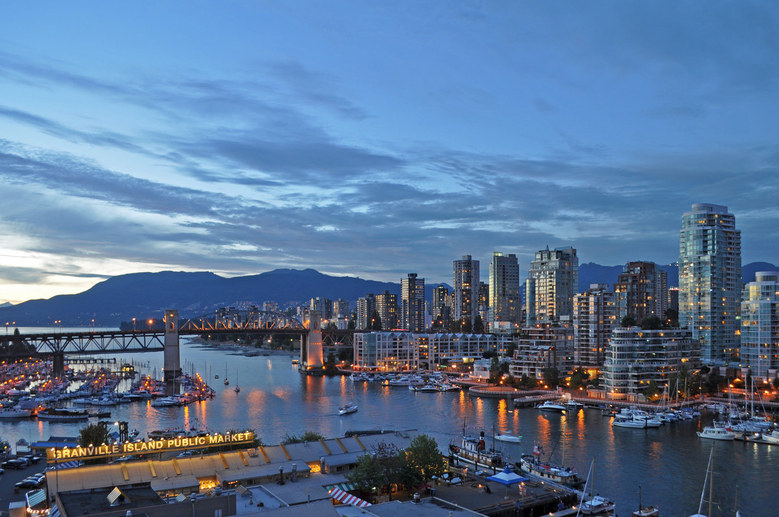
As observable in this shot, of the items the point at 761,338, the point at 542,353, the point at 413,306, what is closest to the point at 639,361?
the point at 542,353

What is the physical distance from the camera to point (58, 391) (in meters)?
52.0

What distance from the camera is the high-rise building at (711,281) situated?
65.0 m

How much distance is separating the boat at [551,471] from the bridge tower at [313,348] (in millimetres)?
49448

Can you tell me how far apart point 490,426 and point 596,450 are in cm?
742

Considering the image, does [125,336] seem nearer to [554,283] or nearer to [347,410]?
[347,410]

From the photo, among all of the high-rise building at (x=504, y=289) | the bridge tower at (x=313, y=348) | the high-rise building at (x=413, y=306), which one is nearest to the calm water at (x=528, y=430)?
the bridge tower at (x=313, y=348)

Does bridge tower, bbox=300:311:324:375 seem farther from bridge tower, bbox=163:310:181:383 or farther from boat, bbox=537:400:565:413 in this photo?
boat, bbox=537:400:565:413

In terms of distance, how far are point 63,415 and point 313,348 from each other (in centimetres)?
3773

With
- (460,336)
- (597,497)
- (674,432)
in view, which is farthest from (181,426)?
(460,336)

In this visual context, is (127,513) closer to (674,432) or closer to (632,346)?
(674,432)

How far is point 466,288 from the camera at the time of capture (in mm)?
148250

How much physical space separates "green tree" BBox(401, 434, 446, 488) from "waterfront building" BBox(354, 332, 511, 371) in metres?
54.2

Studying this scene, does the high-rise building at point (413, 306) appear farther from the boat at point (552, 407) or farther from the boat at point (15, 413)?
the boat at point (15, 413)

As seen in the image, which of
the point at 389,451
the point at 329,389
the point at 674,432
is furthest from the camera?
the point at 329,389
